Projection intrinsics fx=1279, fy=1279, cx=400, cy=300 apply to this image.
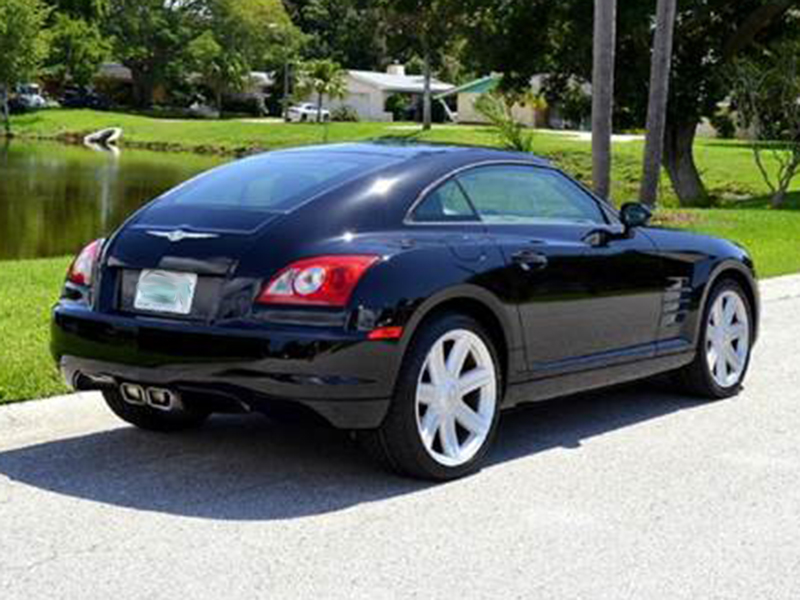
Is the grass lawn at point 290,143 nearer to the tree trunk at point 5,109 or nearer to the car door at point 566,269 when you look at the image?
the tree trunk at point 5,109

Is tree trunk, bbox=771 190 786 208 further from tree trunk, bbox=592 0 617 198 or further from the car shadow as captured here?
the car shadow

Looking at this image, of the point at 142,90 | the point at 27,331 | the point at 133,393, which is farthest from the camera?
the point at 142,90

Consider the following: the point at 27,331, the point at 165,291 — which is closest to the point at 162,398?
the point at 165,291

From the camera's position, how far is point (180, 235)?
5.71 m

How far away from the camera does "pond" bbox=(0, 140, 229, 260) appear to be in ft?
75.7

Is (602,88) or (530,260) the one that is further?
(602,88)

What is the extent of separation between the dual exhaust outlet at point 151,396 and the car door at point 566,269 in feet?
5.40

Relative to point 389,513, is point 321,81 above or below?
above

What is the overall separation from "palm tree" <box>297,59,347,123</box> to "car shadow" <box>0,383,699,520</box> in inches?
2961

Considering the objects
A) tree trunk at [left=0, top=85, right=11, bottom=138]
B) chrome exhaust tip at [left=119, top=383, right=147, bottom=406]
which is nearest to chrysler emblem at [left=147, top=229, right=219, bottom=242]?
chrome exhaust tip at [left=119, top=383, right=147, bottom=406]

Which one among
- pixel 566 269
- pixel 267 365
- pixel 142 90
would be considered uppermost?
pixel 142 90

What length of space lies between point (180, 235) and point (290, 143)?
192 ft

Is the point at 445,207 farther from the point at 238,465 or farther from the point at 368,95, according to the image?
the point at 368,95

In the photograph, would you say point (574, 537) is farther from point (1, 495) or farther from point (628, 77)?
point (628, 77)
